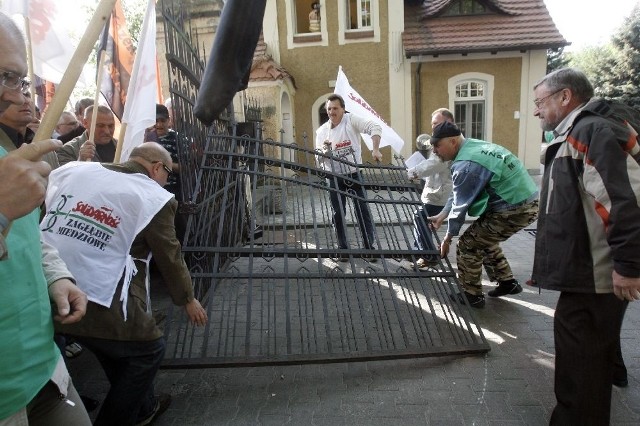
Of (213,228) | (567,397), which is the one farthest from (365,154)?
(567,397)

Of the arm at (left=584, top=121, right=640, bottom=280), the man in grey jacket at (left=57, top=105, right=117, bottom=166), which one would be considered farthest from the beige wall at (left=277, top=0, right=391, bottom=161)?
the arm at (left=584, top=121, right=640, bottom=280)

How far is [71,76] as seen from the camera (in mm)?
1118

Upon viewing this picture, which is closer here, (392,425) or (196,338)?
(392,425)

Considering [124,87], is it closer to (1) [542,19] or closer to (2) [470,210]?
(2) [470,210]

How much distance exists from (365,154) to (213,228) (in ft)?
35.0

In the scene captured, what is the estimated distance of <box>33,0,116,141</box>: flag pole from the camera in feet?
3.59

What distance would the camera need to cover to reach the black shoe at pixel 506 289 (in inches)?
170

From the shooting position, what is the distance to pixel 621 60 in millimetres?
20203

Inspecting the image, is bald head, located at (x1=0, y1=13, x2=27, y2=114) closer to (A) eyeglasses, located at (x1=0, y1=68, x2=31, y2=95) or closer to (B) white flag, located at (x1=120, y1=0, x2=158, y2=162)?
(A) eyeglasses, located at (x1=0, y1=68, x2=31, y2=95)

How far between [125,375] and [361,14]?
48.8 ft

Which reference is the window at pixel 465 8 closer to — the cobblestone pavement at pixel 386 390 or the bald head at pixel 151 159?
the cobblestone pavement at pixel 386 390

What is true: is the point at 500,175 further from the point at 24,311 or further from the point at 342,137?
the point at 24,311

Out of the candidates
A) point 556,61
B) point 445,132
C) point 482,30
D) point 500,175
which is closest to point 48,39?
point 445,132

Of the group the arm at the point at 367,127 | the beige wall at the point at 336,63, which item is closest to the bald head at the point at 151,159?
the arm at the point at 367,127
